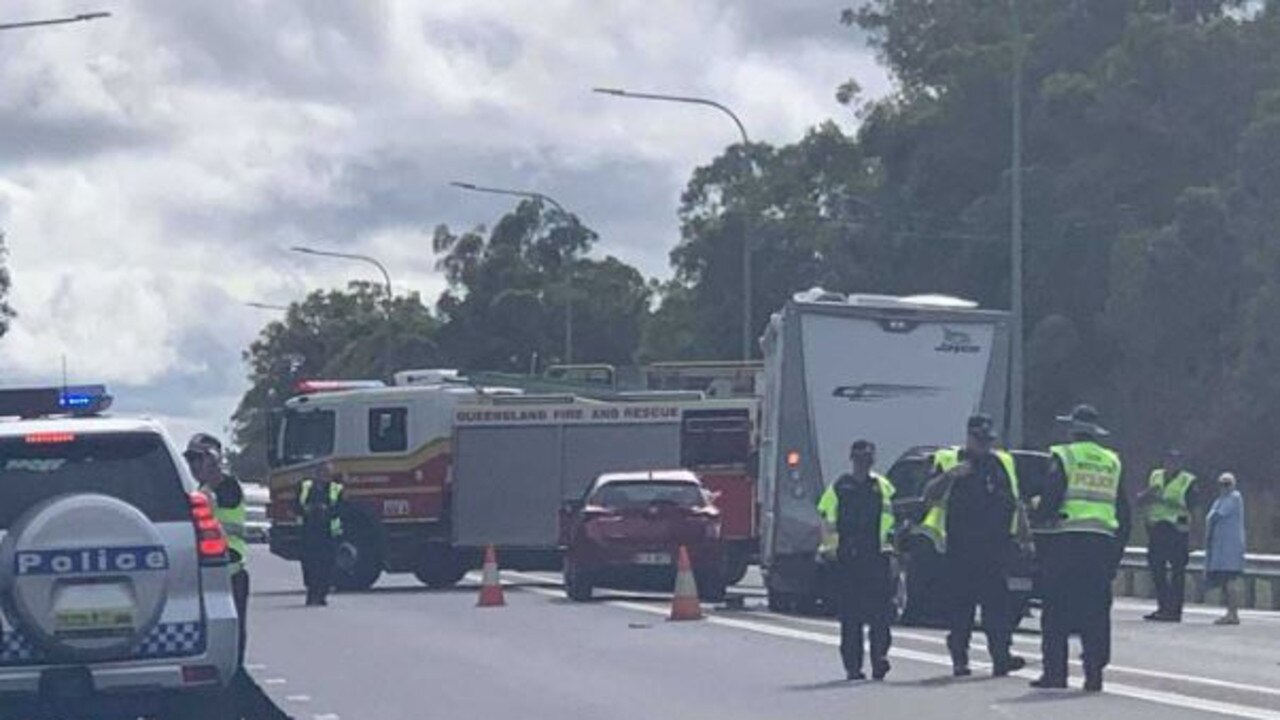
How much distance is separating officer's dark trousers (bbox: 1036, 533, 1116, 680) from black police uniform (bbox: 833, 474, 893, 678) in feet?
5.50

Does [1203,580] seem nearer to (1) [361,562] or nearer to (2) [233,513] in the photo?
(1) [361,562]

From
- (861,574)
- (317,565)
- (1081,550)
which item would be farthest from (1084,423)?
(317,565)

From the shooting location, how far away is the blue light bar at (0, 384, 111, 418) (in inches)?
616

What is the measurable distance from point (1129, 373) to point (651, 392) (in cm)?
1965

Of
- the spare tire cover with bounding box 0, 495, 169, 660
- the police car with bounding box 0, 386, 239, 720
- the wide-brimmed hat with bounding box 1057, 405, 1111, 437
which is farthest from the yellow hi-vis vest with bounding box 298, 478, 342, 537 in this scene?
the spare tire cover with bounding box 0, 495, 169, 660

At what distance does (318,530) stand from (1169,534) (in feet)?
29.2

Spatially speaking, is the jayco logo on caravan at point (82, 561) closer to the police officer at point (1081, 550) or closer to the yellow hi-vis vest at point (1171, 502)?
the police officer at point (1081, 550)

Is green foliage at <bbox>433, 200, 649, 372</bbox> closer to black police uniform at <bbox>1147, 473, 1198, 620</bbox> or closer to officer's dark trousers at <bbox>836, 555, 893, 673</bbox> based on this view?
black police uniform at <bbox>1147, 473, 1198, 620</bbox>

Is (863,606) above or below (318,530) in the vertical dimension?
below

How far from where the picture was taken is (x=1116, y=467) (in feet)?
65.5

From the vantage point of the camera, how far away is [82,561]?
14469 millimetres

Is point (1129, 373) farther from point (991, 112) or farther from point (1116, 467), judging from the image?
point (1116, 467)

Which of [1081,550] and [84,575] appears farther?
[1081,550]

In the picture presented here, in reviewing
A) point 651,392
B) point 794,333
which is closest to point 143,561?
point 794,333
